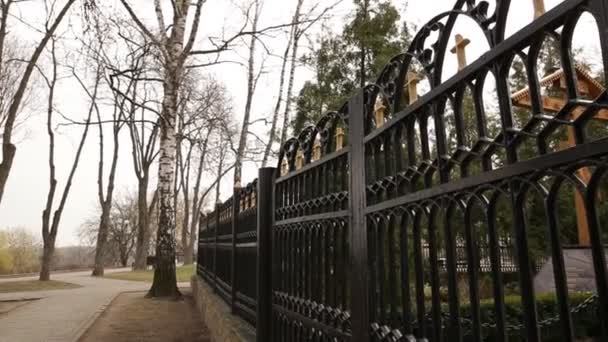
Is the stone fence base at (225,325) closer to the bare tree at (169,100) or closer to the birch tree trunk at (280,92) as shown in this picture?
the bare tree at (169,100)

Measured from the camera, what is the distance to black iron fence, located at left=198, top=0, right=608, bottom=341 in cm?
92

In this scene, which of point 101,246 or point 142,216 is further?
point 142,216

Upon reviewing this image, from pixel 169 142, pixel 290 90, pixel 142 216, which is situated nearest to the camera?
pixel 169 142

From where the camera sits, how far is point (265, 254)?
3318 millimetres

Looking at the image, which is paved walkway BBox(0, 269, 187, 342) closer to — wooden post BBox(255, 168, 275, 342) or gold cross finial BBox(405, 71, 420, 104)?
wooden post BBox(255, 168, 275, 342)

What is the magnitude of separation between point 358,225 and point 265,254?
5.06 feet

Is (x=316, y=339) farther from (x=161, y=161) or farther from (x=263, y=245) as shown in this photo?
(x=161, y=161)

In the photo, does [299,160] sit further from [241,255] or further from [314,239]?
[241,255]

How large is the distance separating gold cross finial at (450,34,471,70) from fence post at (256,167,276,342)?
2.27m

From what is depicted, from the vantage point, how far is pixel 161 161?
33.4 feet

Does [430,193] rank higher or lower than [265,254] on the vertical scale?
higher

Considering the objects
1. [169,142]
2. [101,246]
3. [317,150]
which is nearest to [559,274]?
[317,150]

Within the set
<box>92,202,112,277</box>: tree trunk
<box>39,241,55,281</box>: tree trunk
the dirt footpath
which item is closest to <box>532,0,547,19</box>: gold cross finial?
the dirt footpath

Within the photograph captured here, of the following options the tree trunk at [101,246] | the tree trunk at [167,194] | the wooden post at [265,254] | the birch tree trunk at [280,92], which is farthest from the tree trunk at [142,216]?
the wooden post at [265,254]
